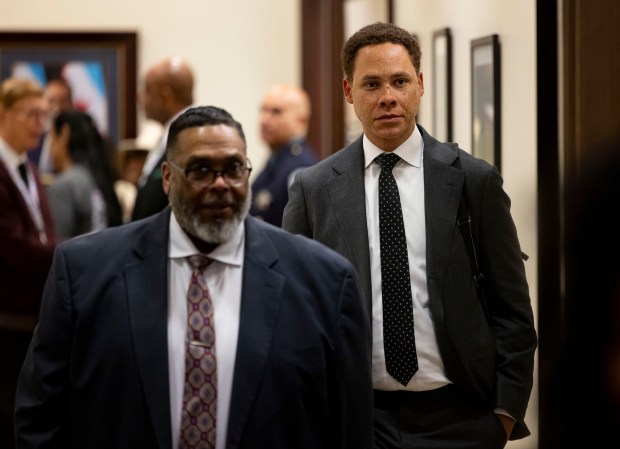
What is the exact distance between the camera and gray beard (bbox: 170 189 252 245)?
92.3 inches

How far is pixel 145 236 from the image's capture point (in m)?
2.39

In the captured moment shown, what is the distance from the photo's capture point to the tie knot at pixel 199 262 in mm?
2346

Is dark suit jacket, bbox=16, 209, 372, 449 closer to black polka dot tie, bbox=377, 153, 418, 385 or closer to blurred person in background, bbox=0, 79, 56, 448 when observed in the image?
black polka dot tie, bbox=377, 153, 418, 385

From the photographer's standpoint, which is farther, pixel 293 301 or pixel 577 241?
pixel 293 301

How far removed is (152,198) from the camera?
4.11 m

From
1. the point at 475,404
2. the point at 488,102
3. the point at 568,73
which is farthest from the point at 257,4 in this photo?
the point at 475,404

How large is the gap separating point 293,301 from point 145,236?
36 cm

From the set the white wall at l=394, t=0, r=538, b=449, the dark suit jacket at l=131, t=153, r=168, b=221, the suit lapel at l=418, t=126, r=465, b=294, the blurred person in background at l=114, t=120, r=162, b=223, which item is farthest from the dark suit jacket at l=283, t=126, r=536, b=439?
the blurred person in background at l=114, t=120, r=162, b=223

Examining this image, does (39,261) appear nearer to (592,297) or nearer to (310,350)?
(310,350)

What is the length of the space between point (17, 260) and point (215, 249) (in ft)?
9.47

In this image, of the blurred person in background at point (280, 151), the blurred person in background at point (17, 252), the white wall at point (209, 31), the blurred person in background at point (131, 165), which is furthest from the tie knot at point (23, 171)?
the white wall at point (209, 31)

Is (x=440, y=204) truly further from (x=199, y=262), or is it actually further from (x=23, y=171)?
(x=23, y=171)

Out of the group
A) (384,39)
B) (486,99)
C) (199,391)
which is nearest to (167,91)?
(486,99)

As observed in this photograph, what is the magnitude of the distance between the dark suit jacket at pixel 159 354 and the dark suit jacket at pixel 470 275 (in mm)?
407
